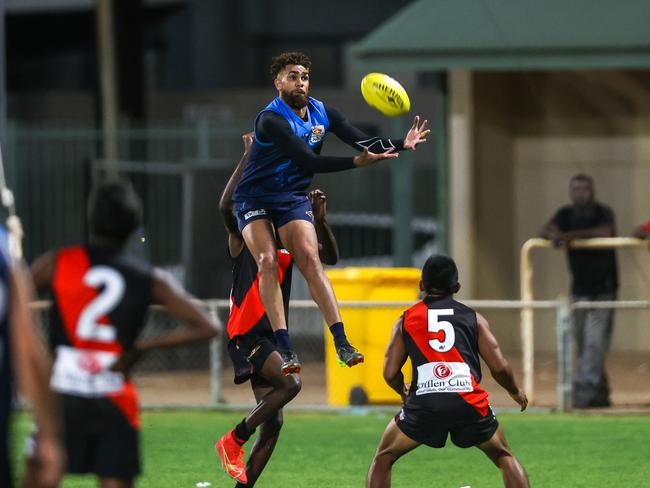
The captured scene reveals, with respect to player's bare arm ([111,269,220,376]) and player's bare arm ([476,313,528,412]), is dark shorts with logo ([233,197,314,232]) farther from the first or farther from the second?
player's bare arm ([111,269,220,376])

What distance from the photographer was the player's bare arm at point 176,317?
18.8 feet

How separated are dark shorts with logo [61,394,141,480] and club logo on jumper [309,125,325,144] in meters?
3.49

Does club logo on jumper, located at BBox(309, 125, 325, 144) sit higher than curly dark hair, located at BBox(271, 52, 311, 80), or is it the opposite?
curly dark hair, located at BBox(271, 52, 311, 80)

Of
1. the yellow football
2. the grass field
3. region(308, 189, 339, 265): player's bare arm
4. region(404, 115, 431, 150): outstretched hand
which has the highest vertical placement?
the yellow football

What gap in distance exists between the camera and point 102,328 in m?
5.68

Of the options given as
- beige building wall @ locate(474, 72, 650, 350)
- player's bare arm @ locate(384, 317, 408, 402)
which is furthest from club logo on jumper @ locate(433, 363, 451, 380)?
beige building wall @ locate(474, 72, 650, 350)

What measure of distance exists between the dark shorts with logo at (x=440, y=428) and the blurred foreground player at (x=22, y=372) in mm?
2982

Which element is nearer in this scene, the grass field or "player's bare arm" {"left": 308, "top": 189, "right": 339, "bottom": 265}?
"player's bare arm" {"left": 308, "top": 189, "right": 339, "bottom": 265}

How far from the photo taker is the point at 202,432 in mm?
12625

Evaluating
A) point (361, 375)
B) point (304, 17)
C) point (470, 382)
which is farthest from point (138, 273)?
point (304, 17)

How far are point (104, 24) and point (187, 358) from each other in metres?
4.37

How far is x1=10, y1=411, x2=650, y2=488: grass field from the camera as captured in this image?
32.7 ft

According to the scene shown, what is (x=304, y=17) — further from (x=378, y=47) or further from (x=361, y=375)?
(x=361, y=375)

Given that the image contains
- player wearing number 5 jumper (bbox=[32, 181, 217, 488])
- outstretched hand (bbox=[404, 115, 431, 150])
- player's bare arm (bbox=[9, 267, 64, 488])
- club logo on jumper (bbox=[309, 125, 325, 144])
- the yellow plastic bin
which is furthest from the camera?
the yellow plastic bin
